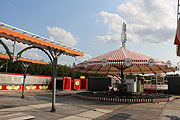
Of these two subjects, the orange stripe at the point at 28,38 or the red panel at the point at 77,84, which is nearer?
the orange stripe at the point at 28,38

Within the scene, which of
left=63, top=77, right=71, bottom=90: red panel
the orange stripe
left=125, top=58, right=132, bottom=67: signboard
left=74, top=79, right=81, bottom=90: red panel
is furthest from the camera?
left=74, top=79, right=81, bottom=90: red panel

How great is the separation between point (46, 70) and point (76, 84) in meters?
26.2

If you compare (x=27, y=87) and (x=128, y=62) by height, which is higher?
(x=128, y=62)

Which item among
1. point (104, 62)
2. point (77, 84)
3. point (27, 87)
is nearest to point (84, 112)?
point (104, 62)

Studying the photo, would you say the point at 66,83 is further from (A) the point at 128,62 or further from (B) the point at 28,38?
(B) the point at 28,38

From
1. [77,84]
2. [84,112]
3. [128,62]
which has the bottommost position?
[77,84]

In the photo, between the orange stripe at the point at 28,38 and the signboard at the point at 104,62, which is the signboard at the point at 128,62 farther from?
the orange stripe at the point at 28,38

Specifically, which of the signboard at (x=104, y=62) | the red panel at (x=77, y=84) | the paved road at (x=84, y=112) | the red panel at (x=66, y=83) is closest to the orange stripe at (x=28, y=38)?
the paved road at (x=84, y=112)

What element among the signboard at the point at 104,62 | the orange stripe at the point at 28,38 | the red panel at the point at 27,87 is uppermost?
the orange stripe at the point at 28,38

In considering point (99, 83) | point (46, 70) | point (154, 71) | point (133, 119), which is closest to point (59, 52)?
point (133, 119)

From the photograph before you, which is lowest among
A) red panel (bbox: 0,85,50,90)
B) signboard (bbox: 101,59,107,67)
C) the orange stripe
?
red panel (bbox: 0,85,50,90)

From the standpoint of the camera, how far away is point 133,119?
23.4ft

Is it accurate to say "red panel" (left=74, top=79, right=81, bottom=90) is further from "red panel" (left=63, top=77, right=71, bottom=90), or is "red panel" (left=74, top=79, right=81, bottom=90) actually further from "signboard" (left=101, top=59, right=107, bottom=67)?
"signboard" (left=101, top=59, right=107, bottom=67)

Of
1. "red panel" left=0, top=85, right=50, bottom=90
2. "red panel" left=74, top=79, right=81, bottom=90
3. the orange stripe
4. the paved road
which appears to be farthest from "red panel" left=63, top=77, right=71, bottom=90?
the orange stripe
